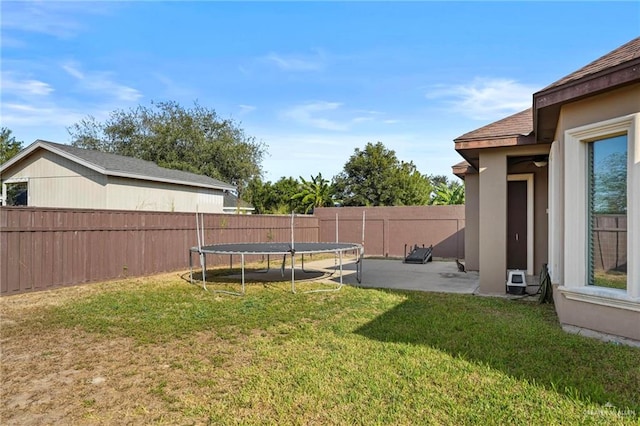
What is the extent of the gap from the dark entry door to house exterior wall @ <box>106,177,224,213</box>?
1085 centimetres

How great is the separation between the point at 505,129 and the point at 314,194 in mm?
19293

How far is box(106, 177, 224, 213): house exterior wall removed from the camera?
1448 cm

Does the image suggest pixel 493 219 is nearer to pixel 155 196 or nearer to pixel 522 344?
pixel 522 344

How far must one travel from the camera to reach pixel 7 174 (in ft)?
52.5

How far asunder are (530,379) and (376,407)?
147 centimetres

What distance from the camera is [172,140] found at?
31469 millimetres

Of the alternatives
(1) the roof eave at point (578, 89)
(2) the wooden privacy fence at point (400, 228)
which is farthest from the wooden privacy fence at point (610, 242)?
(2) the wooden privacy fence at point (400, 228)

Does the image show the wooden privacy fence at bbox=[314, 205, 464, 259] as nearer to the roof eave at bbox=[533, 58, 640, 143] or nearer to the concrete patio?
the concrete patio

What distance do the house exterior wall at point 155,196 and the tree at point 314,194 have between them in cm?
783

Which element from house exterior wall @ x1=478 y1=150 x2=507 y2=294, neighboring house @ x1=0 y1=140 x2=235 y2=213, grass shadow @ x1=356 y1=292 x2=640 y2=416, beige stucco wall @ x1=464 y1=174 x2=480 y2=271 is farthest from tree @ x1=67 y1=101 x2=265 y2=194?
grass shadow @ x1=356 y1=292 x2=640 y2=416

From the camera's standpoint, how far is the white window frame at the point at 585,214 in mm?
4289

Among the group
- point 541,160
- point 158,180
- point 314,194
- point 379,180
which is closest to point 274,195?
point 314,194

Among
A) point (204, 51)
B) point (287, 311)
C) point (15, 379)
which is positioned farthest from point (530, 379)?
point (204, 51)

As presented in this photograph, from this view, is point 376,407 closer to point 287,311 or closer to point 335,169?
point 287,311
